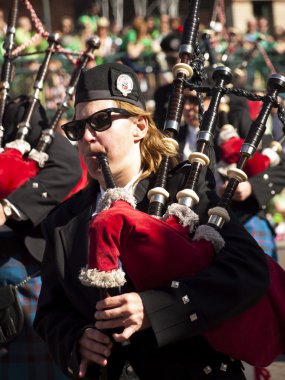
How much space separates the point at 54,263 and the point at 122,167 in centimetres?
39

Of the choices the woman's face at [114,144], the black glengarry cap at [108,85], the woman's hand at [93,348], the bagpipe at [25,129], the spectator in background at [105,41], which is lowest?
the spectator in background at [105,41]

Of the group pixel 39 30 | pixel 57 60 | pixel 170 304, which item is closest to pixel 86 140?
pixel 170 304

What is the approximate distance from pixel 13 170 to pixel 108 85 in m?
1.38

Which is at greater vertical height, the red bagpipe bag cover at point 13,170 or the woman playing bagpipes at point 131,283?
the woman playing bagpipes at point 131,283

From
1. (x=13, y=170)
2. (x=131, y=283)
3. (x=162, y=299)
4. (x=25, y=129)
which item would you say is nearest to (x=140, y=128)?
(x=131, y=283)

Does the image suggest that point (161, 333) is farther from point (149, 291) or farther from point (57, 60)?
point (57, 60)

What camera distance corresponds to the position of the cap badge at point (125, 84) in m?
2.48

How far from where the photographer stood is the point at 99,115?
2.38 metres

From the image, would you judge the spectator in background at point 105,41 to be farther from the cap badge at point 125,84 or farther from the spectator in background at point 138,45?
the cap badge at point 125,84

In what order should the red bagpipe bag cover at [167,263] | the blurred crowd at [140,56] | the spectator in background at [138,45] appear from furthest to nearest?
the spectator in background at [138,45], the blurred crowd at [140,56], the red bagpipe bag cover at [167,263]

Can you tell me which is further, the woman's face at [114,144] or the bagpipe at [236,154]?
the bagpipe at [236,154]

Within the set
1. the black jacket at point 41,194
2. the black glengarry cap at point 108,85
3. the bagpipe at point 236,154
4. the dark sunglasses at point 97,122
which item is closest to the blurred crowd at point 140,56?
the bagpipe at point 236,154

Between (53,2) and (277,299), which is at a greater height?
(277,299)

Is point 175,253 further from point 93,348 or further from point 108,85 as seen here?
point 108,85
